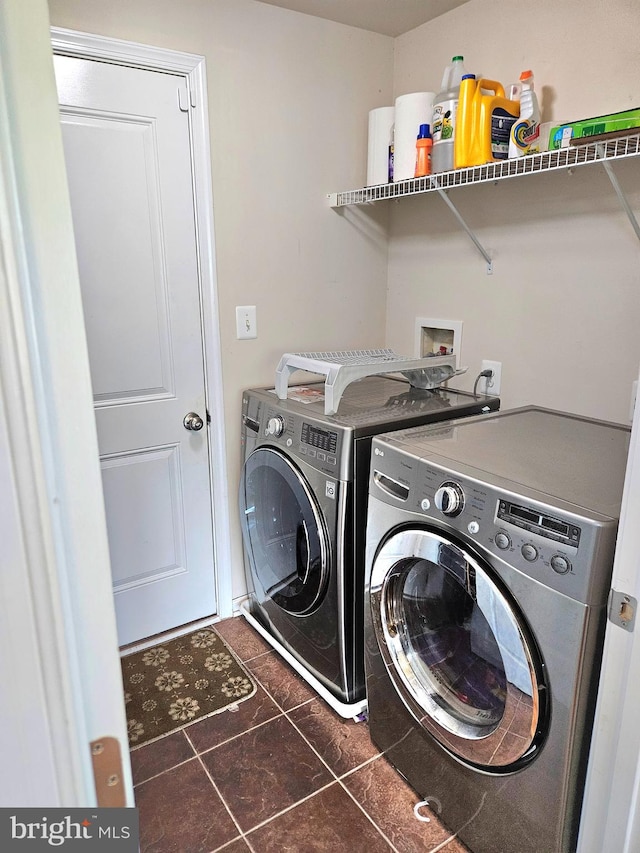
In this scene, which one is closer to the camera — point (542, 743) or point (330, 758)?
point (542, 743)

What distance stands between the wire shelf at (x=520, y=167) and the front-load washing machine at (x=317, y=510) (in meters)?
0.71

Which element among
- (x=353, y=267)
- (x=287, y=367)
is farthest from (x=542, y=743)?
(x=353, y=267)

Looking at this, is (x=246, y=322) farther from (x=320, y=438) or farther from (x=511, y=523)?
(x=511, y=523)

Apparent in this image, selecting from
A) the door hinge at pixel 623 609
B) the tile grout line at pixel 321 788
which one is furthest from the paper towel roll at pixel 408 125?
the tile grout line at pixel 321 788

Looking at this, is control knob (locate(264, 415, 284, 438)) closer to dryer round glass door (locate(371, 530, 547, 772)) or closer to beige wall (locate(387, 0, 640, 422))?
dryer round glass door (locate(371, 530, 547, 772))

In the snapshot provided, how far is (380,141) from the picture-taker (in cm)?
211

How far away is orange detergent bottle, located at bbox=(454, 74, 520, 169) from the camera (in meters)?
1.66

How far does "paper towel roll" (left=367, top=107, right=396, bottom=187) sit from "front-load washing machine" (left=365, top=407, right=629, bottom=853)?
1057mm

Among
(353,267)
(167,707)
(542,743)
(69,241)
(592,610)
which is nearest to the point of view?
(69,241)

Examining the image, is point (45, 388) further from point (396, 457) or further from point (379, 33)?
point (379, 33)

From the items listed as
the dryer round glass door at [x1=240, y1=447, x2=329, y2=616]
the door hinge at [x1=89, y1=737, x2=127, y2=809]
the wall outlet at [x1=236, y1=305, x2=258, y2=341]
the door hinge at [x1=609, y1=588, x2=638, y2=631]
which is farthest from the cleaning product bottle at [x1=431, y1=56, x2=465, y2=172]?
the door hinge at [x1=89, y1=737, x2=127, y2=809]

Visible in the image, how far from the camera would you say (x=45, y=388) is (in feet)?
1.42

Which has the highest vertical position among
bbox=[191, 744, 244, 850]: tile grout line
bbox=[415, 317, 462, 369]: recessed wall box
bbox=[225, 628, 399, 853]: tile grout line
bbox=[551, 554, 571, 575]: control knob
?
bbox=[415, 317, 462, 369]: recessed wall box

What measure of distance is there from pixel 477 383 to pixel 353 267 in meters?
0.73
